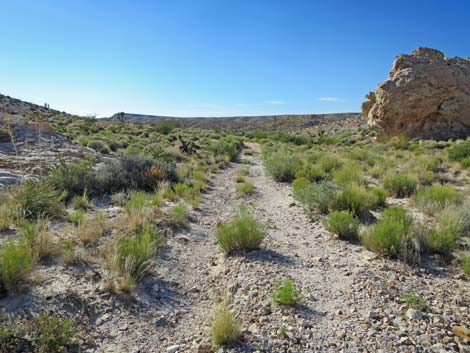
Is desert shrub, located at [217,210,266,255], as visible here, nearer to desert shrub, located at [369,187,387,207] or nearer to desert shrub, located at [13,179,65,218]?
desert shrub, located at [13,179,65,218]

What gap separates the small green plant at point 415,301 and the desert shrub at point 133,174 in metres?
6.81

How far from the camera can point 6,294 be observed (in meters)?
3.21

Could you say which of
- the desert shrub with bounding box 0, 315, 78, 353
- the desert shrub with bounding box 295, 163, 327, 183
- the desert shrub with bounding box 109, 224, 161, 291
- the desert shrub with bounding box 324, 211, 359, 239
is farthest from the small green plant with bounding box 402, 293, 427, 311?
the desert shrub with bounding box 295, 163, 327, 183

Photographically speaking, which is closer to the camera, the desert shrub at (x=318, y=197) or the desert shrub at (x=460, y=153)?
the desert shrub at (x=318, y=197)

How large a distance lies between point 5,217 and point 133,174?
416 centimetres

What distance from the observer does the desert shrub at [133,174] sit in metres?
8.44

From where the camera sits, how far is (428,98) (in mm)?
21906

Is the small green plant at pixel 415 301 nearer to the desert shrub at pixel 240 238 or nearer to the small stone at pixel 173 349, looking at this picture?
the desert shrub at pixel 240 238

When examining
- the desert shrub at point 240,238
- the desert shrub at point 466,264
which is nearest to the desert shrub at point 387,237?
the desert shrub at point 466,264

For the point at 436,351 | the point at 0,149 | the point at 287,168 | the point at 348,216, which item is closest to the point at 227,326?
the point at 436,351

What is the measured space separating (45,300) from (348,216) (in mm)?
4654

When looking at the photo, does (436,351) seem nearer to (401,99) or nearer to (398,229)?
(398,229)

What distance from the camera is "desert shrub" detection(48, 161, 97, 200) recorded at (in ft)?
24.7

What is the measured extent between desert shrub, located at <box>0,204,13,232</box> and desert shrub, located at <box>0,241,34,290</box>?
1746 mm
